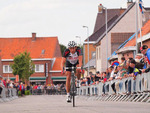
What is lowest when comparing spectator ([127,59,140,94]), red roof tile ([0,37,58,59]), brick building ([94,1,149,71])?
spectator ([127,59,140,94])

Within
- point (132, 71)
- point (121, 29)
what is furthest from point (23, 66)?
point (132, 71)

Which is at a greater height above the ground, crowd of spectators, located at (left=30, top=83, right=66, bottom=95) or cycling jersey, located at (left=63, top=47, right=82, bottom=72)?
crowd of spectators, located at (left=30, top=83, right=66, bottom=95)

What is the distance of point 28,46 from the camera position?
119m

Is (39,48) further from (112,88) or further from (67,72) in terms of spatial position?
(67,72)

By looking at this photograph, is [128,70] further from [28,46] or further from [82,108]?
[28,46]

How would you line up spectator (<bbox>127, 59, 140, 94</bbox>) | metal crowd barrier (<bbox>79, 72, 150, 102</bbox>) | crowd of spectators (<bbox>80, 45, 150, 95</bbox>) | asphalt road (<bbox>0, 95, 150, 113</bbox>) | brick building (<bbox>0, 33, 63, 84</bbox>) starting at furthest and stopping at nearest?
brick building (<bbox>0, 33, 63, 84</bbox>) → spectator (<bbox>127, 59, 140, 94</bbox>) → metal crowd barrier (<bbox>79, 72, 150, 102</bbox>) → crowd of spectators (<bbox>80, 45, 150, 95</bbox>) → asphalt road (<bbox>0, 95, 150, 113</bbox>)

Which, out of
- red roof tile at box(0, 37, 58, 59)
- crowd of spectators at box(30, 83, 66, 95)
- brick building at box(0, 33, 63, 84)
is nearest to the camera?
crowd of spectators at box(30, 83, 66, 95)

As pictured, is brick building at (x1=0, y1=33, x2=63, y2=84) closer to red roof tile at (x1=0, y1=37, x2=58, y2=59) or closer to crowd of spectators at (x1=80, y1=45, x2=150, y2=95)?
red roof tile at (x1=0, y1=37, x2=58, y2=59)

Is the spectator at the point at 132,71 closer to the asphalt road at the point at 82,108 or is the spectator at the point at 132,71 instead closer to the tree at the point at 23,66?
the asphalt road at the point at 82,108

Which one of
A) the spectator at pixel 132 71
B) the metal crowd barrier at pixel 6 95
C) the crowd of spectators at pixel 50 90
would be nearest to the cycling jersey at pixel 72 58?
the spectator at pixel 132 71

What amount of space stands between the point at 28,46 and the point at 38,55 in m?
4.20

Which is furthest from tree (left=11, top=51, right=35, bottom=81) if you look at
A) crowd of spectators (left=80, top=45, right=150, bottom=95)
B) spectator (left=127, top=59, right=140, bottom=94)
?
spectator (left=127, top=59, right=140, bottom=94)

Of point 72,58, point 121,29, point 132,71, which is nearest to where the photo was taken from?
point 72,58

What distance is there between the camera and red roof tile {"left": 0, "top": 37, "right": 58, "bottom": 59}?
4584 inches
